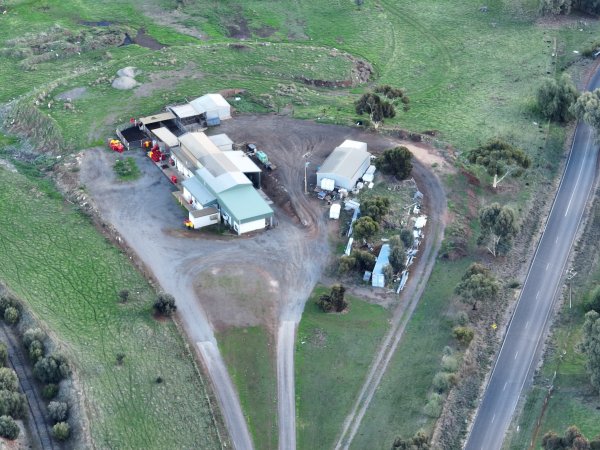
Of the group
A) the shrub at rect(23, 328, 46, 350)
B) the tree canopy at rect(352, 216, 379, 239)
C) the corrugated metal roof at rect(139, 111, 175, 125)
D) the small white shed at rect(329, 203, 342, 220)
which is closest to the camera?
the shrub at rect(23, 328, 46, 350)

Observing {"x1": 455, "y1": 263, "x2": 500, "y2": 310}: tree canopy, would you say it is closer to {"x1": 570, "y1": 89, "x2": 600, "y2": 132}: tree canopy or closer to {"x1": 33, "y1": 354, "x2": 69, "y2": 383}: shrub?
{"x1": 570, "y1": 89, "x2": 600, "y2": 132}: tree canopy

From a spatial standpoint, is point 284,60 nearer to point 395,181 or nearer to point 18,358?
point 395,181

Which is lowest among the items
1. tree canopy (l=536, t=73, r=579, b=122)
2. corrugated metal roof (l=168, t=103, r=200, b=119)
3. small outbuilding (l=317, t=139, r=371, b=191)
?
corrugated metal roof (l=168, t=103, r=200, b=119)

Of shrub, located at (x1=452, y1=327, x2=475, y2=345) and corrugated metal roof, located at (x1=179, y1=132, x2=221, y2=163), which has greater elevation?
corrugated metal roof, located at (x1=179, y1=132, x2=221, y2=163)

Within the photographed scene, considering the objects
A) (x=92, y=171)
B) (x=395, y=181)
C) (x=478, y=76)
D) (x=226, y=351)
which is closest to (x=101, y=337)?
(x=226, y=351)

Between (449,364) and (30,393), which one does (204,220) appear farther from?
(449,364)

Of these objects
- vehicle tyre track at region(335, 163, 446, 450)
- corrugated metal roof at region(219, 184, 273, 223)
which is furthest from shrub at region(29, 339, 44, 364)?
vehicle tyre track at region(335, 163, 446, 450)

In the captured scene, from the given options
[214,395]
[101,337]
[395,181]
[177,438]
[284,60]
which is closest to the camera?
[177,438]
